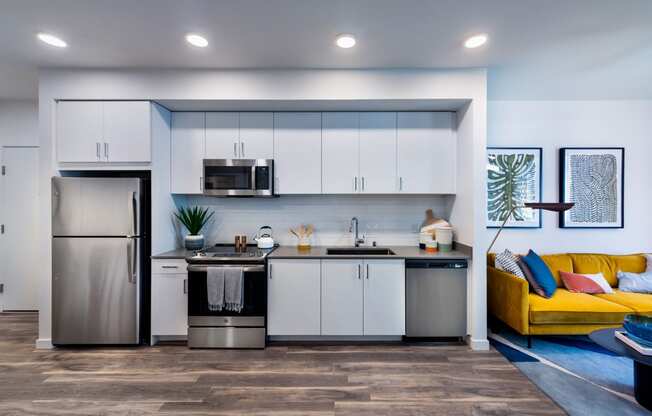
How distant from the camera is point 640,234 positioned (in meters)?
3.71

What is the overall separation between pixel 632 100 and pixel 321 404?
4.88 meters

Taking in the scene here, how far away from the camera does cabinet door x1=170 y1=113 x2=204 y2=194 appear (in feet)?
10.8

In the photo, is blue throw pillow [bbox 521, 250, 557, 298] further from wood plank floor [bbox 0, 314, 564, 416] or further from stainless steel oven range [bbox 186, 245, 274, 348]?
stainless steel oven range [bbox 186, 245, 274, 348]

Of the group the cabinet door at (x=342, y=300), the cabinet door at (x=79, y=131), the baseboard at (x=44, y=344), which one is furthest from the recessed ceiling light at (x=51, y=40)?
the cabinet door at (x=342, y=300)

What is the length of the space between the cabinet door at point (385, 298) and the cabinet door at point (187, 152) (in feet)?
6.68

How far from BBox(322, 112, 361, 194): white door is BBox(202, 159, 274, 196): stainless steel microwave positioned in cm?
60

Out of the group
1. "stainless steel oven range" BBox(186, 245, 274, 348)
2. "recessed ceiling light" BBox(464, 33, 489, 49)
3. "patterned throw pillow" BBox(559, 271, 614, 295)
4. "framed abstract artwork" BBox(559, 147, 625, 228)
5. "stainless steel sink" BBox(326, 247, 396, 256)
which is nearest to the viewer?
"recessed ceiling light" BBox(464, 33, 489, 49)

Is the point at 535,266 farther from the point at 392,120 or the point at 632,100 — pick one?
the point at 632,100

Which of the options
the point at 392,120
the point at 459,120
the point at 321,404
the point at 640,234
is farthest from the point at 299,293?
the point at 640,234

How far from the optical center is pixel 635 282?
3.27 meters

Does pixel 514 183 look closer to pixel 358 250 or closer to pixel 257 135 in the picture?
pixel 358 250

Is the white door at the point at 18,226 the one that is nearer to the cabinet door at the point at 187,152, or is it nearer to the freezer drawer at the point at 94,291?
the freezer drawer at the point at 94,291

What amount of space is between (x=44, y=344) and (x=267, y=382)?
2.27 meters

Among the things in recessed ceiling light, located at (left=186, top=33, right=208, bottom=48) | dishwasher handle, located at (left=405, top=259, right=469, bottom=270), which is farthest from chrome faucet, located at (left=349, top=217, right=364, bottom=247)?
recessed ceiling light, located at (left=186, top=33, right=208, bottom=48)
